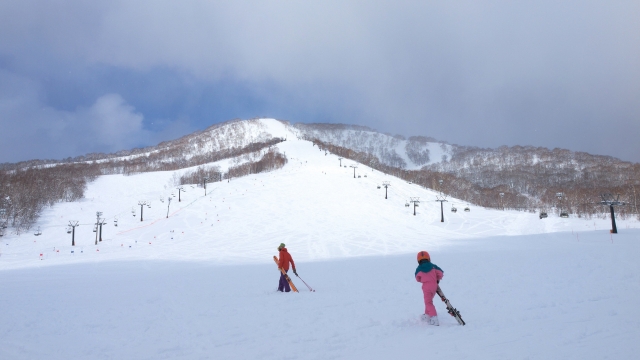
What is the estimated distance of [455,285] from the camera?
1167cm

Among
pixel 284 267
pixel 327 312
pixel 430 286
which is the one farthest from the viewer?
pixel 284 267

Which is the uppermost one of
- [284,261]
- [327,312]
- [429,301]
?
[284,261]

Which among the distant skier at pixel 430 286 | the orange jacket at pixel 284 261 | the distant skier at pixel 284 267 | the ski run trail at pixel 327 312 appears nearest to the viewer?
the ski run trail at pixel 327 312

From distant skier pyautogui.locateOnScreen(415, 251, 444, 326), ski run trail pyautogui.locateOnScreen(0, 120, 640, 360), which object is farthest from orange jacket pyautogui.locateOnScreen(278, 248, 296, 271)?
distant skier pyautogui.locateOnScreen(415, 251, 444, 326)

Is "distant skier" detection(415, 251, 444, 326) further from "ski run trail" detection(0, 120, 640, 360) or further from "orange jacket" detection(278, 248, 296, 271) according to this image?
"orange jacket" detection(278, 248, 296, 271)

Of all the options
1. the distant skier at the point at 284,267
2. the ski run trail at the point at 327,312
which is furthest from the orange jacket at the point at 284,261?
the ski run trail at the point at 327,312

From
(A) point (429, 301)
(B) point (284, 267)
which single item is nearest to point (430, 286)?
(A) point (429, 301)

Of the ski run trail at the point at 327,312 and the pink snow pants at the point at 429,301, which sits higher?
the pink snow pants at the point at 429,301

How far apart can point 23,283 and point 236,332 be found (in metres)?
13.2

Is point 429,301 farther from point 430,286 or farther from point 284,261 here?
point 284,261

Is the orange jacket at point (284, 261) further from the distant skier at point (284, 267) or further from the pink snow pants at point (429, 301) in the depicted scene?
the pink snow pants at point (429, 301)

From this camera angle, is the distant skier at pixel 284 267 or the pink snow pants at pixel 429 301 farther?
the distant skier at pixel 284 267

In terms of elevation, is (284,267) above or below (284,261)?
below

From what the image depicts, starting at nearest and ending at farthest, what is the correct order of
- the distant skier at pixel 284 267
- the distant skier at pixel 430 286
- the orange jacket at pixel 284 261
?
the distant skier at pixel 430 286 < the distant skier at pixel 284 267 < the orange jacket at pixel 284 261
